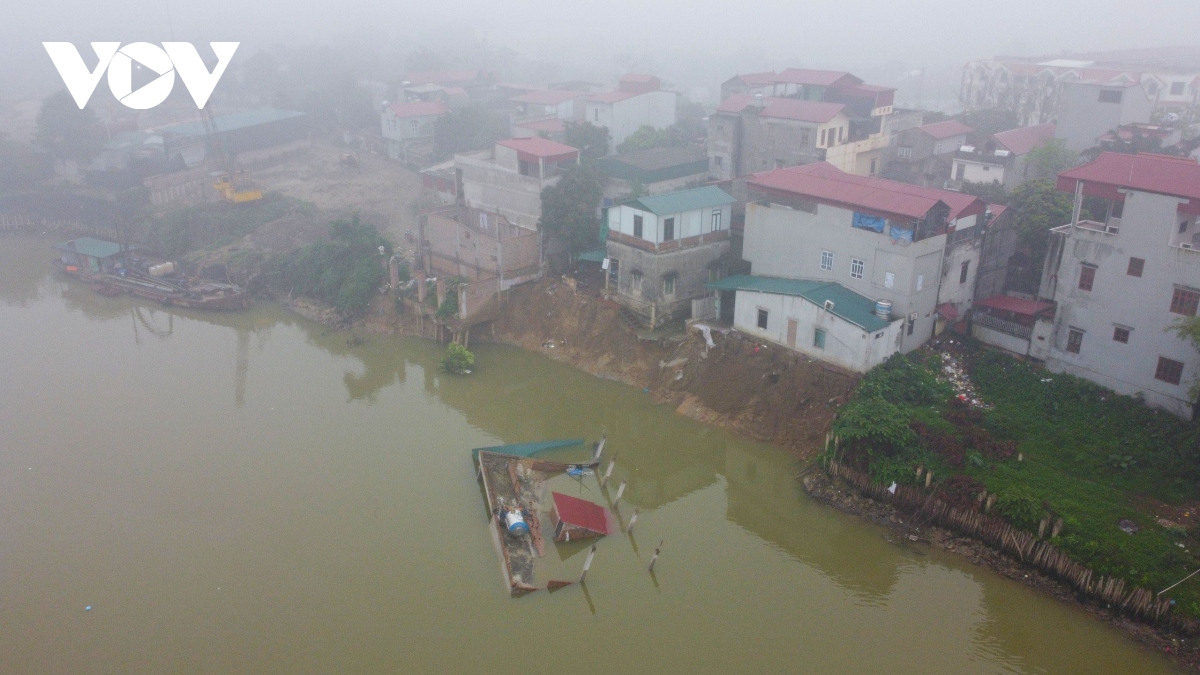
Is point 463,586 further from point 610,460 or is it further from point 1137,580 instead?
point 1137,580

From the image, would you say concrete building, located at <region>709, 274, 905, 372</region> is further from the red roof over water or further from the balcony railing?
the red roof over water

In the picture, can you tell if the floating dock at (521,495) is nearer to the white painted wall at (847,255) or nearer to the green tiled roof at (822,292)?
the green tiled roof at (822,292)

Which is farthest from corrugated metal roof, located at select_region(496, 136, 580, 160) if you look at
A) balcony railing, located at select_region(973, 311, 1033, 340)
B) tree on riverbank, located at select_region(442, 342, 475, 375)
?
balcony railing, located at select_region(973, 311, 1033, 340)

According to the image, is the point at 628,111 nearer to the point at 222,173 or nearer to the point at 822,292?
the point at 822,292

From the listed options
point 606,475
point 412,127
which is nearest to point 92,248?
point 412,127

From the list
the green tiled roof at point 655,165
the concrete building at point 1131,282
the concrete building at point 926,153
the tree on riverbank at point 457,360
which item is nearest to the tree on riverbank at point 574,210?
the green tiled roof at point 655,165
